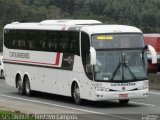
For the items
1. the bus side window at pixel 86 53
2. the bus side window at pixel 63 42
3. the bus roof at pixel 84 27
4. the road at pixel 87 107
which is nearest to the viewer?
the road at pixel 87 107

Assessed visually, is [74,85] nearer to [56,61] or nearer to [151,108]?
[56,61]

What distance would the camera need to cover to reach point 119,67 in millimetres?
23500

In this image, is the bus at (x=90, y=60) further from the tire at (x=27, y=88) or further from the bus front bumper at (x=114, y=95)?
the tire at (x=27, y=88)

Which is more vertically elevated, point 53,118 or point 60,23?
point 60,23

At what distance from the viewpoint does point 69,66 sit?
84.2ft

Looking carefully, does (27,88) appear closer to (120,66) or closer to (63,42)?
(63,42)

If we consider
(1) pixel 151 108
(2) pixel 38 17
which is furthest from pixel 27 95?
(2) pixel 38 17

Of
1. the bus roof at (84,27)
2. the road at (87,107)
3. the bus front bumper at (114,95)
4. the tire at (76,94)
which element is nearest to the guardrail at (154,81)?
the road at (87,107)

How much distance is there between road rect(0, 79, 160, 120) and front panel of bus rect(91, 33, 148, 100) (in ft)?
1.85

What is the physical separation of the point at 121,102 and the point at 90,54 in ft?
9.35

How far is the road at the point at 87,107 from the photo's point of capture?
20250 mm

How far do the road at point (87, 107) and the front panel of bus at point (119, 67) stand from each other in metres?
0.56

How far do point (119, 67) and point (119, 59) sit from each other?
0.28 meters

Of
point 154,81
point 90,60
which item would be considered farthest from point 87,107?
point 154,81
